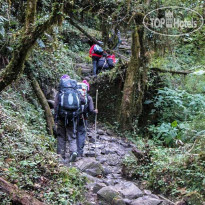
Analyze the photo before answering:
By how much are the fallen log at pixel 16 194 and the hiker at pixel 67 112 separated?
280 cm

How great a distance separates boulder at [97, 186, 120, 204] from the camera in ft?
15.6

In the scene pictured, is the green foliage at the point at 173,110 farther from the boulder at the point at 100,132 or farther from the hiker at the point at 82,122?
the hiker at the point at 82,122

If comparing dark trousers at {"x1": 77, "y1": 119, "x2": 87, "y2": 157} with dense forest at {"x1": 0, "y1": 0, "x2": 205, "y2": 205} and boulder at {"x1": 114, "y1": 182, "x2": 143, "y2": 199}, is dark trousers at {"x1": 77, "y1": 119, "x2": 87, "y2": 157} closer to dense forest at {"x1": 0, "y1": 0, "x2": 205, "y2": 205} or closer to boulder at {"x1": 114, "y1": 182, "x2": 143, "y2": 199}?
dense forest at {"x1": 0, "y1": 0, "x2": 205, "y2": 205}

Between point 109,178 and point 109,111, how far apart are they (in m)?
5.38

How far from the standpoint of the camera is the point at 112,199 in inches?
186

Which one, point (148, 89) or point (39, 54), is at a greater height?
point (39, 54)

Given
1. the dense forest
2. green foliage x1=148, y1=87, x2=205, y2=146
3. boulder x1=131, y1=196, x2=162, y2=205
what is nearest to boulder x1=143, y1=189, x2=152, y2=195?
the dense forest

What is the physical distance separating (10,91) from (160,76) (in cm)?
649

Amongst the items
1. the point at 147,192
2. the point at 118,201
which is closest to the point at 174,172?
the point at 147,192

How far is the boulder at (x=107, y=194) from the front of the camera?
187 inches

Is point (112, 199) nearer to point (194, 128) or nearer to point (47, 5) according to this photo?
point (194, 128)

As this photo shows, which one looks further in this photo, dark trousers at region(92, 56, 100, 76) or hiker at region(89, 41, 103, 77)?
dark trousers at region(92, 56, 100, 76)

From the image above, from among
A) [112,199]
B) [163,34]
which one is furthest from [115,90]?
[112,199]

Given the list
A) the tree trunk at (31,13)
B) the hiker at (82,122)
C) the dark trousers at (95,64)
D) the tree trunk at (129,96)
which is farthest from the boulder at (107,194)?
the dark trousers at (95,64)
